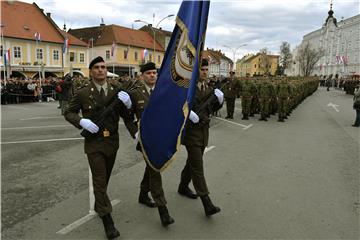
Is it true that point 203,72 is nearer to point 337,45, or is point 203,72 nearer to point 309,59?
point 309,59

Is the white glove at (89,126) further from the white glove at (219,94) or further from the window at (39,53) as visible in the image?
the window at (39,53)

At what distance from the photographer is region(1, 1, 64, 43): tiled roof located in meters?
43.6

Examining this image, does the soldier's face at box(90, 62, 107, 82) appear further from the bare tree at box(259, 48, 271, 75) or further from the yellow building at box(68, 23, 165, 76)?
the bare tree at box(259, 48, 271, 75)

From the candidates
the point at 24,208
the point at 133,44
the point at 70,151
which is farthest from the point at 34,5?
the point at 24,208

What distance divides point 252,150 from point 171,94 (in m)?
5.36

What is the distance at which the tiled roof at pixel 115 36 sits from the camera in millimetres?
64963

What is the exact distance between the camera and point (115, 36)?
6450 centimetres

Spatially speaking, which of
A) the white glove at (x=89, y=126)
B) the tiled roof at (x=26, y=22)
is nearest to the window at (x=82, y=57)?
the tiled roof at (x=26, y=22)

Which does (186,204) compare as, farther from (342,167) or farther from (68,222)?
(342,167)

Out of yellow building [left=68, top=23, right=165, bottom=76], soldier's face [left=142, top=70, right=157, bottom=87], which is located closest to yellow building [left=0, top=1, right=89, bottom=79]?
yellow building [left=68, top=23, right=165, bottom=76]

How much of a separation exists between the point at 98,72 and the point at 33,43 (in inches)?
1800

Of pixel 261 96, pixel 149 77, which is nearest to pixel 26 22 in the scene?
pixel 261 96

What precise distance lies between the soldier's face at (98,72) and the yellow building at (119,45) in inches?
2248

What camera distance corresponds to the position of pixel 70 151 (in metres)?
8.30
